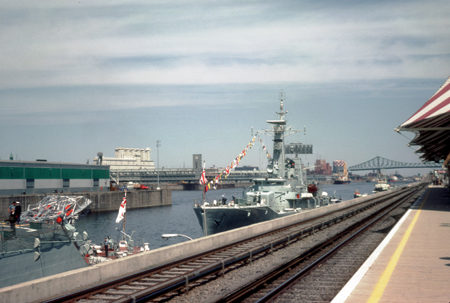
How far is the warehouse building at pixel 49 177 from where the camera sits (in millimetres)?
66500

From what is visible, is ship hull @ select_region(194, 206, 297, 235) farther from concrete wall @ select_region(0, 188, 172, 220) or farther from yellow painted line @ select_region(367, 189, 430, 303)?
concrete wall @ select_region(0, 188, 172, 220)

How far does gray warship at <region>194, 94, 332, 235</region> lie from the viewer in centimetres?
3516

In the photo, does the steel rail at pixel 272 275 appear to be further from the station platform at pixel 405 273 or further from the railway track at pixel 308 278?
the station platform at pixel 405 273

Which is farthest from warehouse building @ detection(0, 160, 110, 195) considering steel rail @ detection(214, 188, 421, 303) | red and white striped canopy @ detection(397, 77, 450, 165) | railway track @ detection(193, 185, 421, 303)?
railway track @ detection(193, 185, 421, 303)

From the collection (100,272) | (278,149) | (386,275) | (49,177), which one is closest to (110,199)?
(49,177)

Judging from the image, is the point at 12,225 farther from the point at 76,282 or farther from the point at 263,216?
the point at 263,216

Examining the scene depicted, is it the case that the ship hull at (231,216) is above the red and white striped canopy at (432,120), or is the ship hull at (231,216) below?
below

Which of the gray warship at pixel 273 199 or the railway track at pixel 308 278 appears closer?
the railway track at pixel 308 278

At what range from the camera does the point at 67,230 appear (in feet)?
72.8

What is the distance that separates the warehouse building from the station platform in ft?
211

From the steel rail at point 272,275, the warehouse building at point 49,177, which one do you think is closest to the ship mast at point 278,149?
the steel rail at point 272,275

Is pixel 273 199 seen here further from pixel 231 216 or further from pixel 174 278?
pixel 174 278

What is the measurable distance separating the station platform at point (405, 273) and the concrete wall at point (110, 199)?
57.4 metres

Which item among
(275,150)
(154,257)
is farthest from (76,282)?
(275,150)
